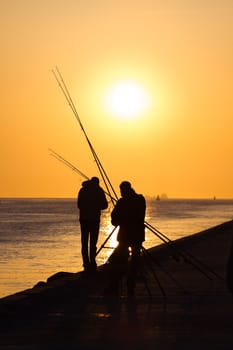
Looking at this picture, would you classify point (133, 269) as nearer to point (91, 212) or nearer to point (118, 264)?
point (118, 264)

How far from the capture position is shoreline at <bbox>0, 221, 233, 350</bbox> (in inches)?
357

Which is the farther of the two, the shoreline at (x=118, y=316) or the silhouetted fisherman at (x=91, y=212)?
the silhouetted fisherman at (x=91, y=212)

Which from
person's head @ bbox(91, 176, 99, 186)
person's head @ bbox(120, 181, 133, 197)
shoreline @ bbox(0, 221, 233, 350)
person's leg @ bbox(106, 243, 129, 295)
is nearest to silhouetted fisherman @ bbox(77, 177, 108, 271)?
person's head @ bbox(91, 176, 99, 186)

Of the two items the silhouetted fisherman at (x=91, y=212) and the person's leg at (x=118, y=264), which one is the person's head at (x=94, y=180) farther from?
the person's leg at (x=118, y=264)

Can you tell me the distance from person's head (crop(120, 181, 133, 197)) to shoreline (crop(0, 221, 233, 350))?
1466 mm

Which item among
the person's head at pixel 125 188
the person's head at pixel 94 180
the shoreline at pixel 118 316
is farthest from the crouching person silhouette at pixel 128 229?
the person's head at pixel 94 180

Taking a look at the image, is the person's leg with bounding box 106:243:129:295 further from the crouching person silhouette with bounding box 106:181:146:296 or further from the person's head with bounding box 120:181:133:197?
the person's head with bounding box 120:181:133:197

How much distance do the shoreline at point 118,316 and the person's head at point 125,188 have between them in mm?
1466

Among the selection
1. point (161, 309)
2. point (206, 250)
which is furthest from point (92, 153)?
point (206, 250)

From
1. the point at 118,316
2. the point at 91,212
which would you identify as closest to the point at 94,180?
the point at 91,212

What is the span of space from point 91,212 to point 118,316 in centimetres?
497

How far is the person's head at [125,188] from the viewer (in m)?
13.2

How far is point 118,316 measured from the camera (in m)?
10.8

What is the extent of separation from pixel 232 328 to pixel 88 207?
20.0ft
